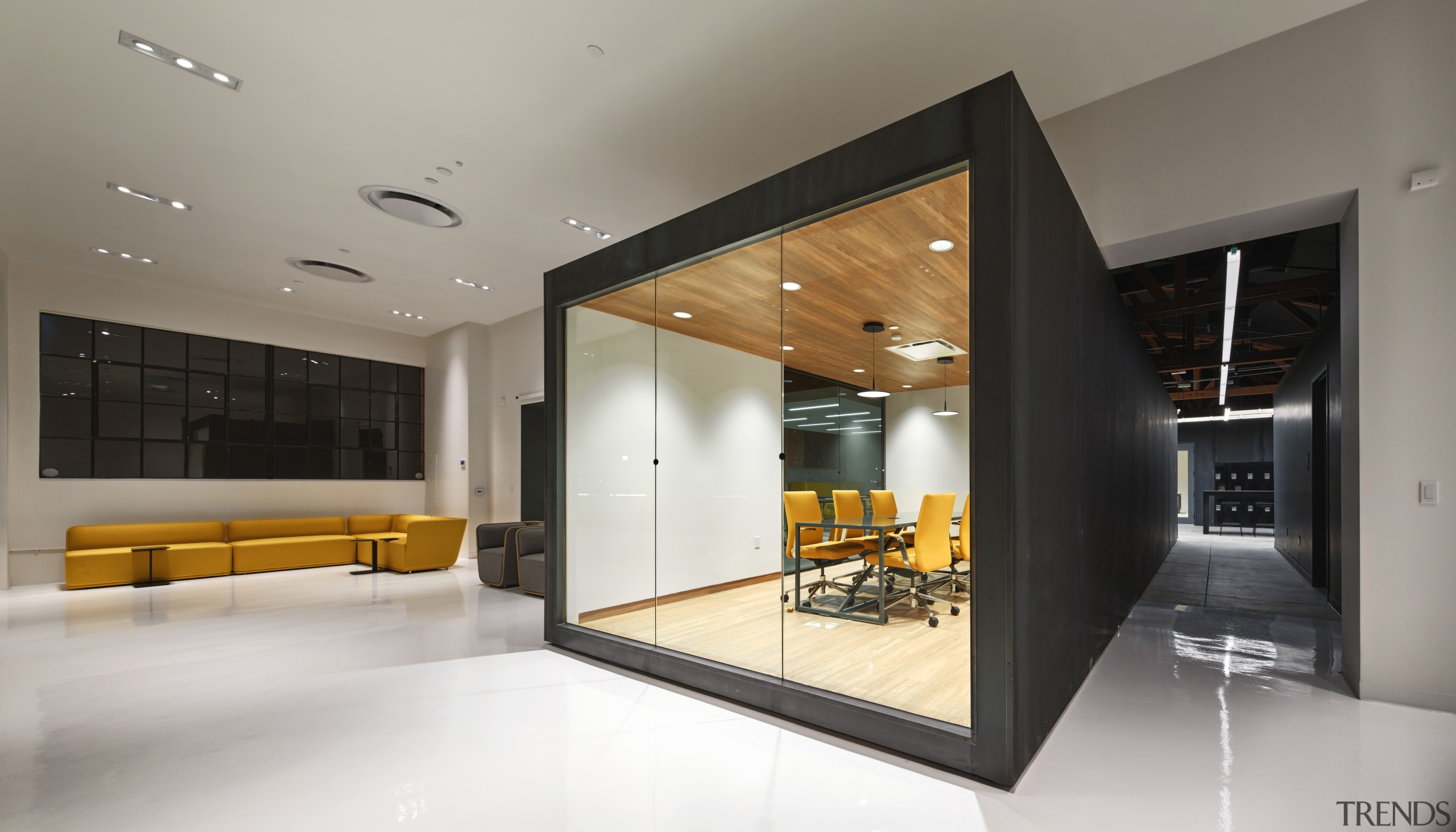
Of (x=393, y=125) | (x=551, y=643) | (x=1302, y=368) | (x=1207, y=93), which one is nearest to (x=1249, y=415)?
(x=1302, y=368)

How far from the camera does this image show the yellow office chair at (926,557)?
4105 mm

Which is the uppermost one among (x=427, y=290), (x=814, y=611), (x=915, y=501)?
(x=427, y=290)

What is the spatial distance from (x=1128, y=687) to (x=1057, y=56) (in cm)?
374

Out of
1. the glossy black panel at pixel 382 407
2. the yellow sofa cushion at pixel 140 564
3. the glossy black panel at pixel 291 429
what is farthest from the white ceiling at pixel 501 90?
the glossy black panel at pixel 382 407

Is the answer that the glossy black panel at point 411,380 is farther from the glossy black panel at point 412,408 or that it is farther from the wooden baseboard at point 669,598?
the wooden baseboard at point 669,598

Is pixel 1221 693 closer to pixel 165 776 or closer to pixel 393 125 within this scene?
pixel 165 776

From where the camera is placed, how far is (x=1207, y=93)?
390 centimetres

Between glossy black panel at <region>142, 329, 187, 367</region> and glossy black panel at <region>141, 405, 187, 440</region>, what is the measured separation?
591 millimetres

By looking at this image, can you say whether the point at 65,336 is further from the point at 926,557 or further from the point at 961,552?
the point at 961,552

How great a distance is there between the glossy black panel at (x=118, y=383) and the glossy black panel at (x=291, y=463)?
1.79 metres

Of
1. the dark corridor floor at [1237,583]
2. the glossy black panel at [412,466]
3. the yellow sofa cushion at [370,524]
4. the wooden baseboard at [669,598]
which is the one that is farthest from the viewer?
the glossy black panel at [412,466]

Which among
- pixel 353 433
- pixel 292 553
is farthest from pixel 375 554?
pixel 353 433

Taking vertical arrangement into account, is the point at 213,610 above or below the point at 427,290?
below

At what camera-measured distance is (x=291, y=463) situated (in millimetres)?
9680
